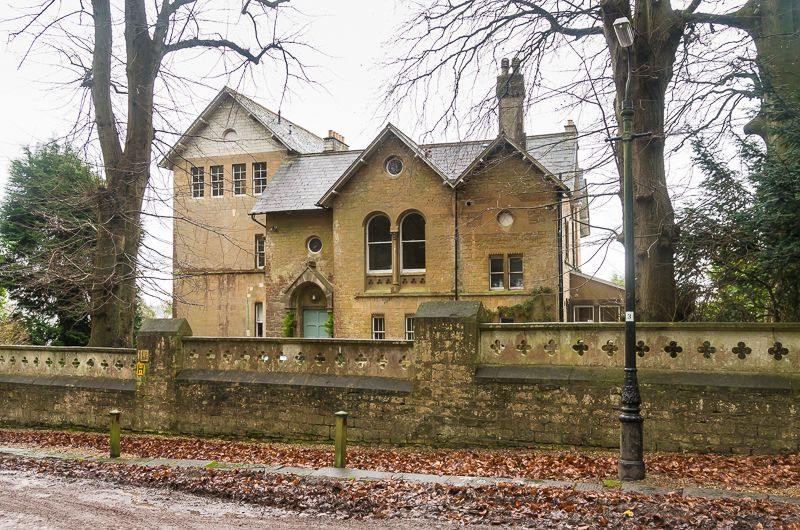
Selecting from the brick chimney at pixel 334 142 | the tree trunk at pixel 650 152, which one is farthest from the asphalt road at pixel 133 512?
the brick chimney at pixel 334 142

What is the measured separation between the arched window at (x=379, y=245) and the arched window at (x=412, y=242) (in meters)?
0.57

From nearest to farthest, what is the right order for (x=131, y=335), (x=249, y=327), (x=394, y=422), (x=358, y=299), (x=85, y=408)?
1. (x=394, y=422)
2. (x=85, y=408)
3. (x=131, y=335)
4. (x=358, y=299)
5. (x=249, y=327)

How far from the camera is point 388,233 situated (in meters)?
27.1

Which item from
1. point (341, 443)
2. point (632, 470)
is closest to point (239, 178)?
point (341, 443)

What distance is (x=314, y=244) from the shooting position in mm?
28359

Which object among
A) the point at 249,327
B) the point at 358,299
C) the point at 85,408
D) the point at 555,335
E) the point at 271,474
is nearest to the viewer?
the point at 271,474

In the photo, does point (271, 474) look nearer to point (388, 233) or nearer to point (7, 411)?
point (7, 411)

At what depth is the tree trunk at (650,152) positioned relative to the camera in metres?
12.9

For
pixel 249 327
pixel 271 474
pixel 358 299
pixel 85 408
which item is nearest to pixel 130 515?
pixel 271 474

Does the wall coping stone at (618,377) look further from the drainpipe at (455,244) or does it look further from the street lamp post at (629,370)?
the drainpipe at (455,244)

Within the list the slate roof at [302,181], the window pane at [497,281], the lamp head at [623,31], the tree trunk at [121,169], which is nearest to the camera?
the lamp head at [623,31]

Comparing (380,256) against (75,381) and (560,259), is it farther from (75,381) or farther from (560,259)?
(75,381)

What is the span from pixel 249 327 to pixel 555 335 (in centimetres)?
2124

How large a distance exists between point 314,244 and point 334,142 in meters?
8.00
